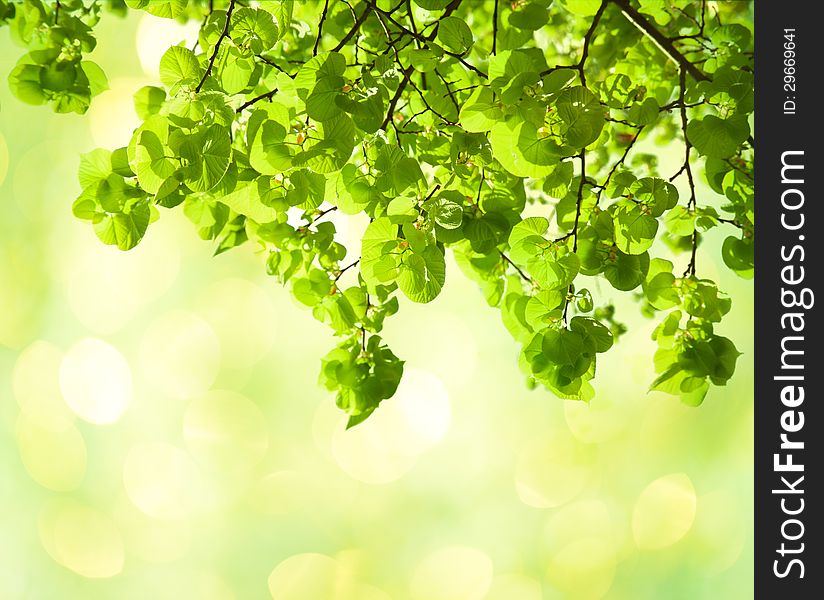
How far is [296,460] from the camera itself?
1.55 meters

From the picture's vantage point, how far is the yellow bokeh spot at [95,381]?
1526mm

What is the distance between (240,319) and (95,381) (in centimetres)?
34

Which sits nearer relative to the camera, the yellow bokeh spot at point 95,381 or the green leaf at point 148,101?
the green leaf at point 148,101

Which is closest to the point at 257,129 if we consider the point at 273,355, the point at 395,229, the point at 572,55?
the point at 395,229

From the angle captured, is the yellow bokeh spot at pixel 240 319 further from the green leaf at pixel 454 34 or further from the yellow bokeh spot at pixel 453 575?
the green leaf at pixel 454 34

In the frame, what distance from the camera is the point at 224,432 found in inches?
60.2

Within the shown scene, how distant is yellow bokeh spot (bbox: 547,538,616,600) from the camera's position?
1.54 metres

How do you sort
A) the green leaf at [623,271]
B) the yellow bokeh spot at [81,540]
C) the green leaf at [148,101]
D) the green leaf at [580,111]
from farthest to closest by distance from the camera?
the yellow bokeh spot at [81,540] → the green leaf at [148,101] → the green leaf at [623,271] → the green leaf at [580,111]

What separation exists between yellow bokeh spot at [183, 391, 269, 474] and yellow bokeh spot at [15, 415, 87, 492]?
0.24 m

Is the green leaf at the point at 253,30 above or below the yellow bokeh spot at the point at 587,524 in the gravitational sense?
above

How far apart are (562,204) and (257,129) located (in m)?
0.30
